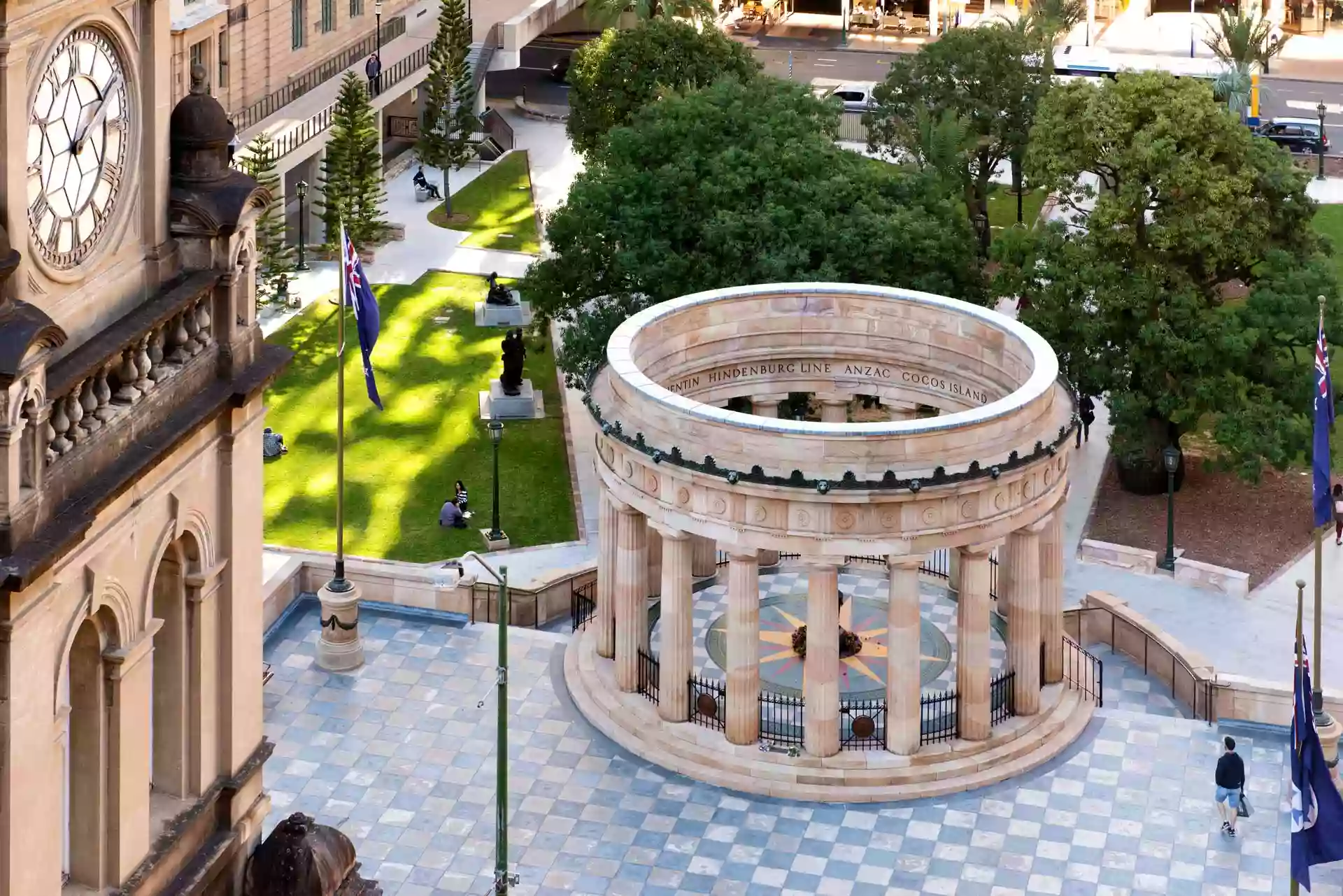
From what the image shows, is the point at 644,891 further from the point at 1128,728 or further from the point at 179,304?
the point at 179,304

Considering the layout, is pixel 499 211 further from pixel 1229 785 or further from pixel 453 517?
pixel 1229 785

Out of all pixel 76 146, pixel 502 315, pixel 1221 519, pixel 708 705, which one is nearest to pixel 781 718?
pixel 708 705

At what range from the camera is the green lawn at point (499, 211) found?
98750mm

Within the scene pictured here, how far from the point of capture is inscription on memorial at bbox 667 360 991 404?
58875 mm

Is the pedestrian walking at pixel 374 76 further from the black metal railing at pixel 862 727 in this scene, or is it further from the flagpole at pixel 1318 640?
the flagpole at pixel 1318 640

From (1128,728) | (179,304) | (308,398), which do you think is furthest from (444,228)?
(179,304)

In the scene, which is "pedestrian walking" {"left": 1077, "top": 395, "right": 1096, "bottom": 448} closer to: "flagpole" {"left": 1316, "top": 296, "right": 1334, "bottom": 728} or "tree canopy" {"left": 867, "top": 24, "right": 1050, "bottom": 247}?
"tree canopy" {"left": 867, "top": 24, "right": 1050, "bottom": 247}

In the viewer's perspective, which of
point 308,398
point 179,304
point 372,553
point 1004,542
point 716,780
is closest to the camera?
point 179,304

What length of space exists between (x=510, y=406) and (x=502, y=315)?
31.9ft

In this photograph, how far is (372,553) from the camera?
221 ft

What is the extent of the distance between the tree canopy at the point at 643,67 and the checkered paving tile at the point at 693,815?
1646 inches

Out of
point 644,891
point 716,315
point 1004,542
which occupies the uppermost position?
point 716,315

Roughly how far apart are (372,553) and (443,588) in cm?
793

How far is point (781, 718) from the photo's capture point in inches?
2135
